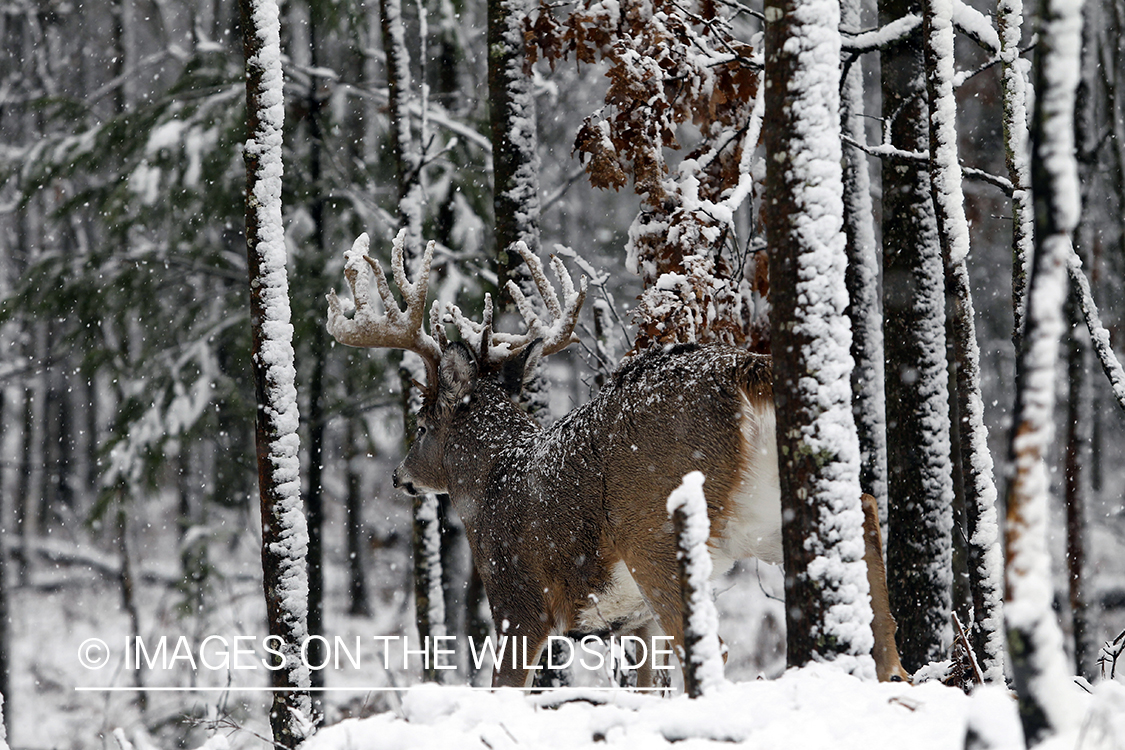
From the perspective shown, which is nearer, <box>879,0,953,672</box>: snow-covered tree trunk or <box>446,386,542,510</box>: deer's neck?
<box>879,0,953,672</box>: snow-covered tree trunk

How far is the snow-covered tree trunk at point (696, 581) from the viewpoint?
2.21 meters

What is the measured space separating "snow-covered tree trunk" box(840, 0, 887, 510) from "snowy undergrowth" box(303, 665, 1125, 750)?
3.52m

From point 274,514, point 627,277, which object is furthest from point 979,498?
point 627,277

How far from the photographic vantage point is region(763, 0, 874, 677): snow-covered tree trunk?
9.50 feet

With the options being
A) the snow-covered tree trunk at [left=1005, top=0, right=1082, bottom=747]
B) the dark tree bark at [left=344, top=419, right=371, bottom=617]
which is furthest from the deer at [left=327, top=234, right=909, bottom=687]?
the dark tree bark at [left=344, top=419, right=371, bottom=617]

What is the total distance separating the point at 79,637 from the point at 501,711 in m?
16.1

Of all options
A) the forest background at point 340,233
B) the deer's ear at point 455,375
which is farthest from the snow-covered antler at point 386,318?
the forest background at point 340,233

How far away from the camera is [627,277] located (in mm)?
13352

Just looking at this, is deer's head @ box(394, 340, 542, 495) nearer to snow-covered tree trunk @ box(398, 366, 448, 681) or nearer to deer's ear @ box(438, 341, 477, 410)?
deer's ear @ box(438, 341, 477, 410)

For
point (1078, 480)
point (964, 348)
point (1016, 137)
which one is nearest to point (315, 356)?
point (964, 348)

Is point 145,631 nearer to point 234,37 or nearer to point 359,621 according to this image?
point 359,621

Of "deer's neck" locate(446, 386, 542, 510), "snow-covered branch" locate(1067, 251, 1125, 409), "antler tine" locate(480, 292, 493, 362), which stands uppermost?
"antler tine" locate(480, 292, 493, 362)

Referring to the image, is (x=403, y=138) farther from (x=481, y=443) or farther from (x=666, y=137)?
(x=481, y=443)

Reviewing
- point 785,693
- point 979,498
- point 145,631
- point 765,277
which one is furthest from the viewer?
point 145,631
